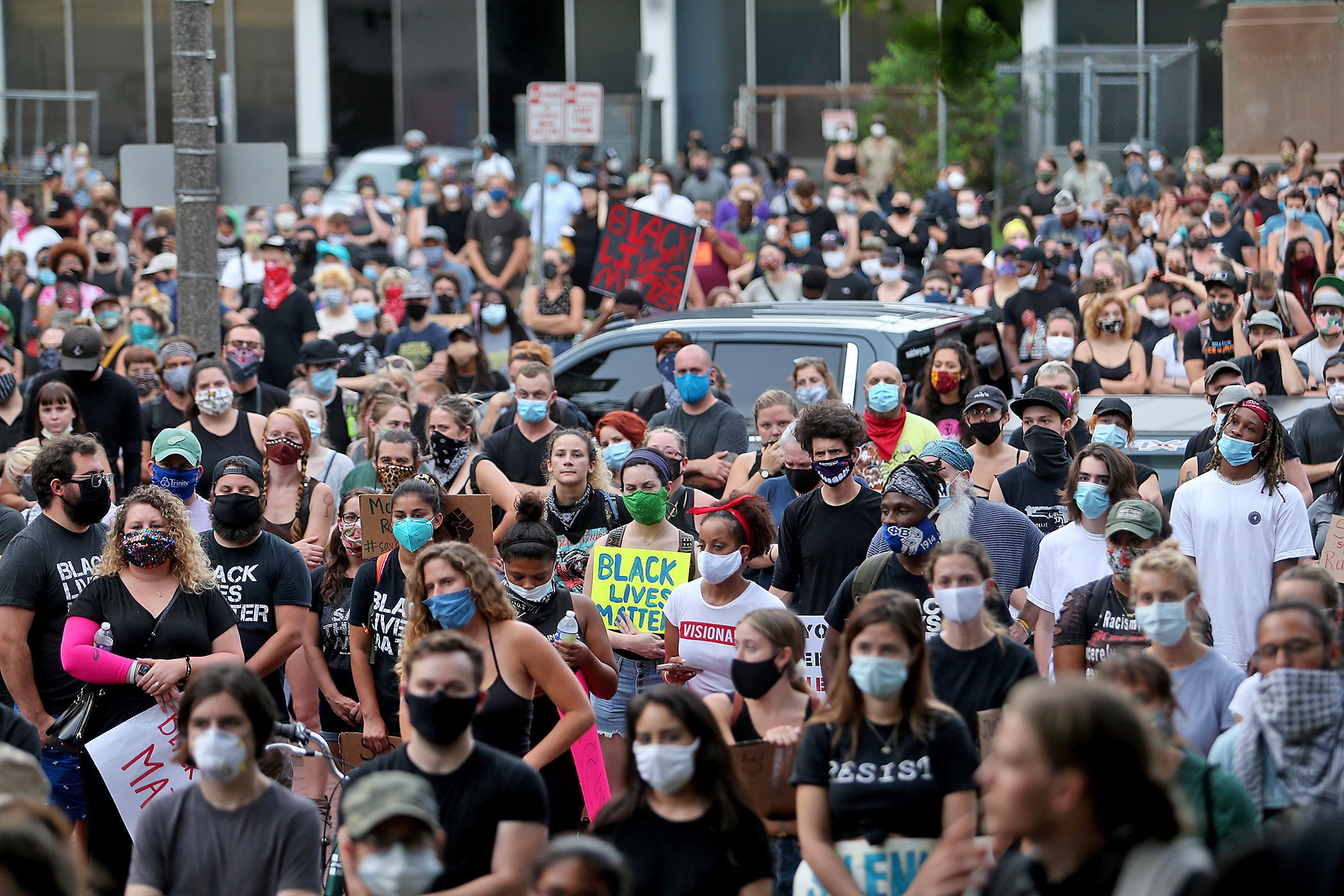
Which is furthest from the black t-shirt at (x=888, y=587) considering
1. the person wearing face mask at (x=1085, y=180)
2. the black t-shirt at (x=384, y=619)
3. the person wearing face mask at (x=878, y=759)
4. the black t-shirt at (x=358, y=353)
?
the person wearing face mask at (x=1085, y=180)

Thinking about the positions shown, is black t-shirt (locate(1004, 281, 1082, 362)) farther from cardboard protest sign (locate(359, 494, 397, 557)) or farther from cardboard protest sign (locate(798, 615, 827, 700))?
cardboard protest sign (locate(359, 494, 397, 557))

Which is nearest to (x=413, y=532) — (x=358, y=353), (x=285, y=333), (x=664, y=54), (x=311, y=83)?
(x=358, y=353)

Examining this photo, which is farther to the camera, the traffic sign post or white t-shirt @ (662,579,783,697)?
the traffic sign post

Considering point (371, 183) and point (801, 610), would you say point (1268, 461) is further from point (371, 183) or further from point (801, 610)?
point (371, 183)

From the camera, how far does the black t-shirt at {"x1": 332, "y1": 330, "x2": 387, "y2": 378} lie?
42.9 ft

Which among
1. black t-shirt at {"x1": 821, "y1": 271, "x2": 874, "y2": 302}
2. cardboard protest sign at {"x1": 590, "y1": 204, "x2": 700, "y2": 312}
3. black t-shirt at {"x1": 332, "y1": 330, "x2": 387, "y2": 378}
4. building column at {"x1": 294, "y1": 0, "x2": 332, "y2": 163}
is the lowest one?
black t-shirt at {"x1": 332, "y1": 330, "x2": 387, "y2": 378}

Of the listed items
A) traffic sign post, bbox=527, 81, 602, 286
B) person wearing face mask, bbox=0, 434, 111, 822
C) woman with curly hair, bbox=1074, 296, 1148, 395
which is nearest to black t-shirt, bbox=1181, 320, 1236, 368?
woman with curly hair, bbox=1074, 296, 1148, 395

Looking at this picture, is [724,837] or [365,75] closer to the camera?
[724,837]

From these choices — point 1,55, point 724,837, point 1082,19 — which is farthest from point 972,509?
point 1,55

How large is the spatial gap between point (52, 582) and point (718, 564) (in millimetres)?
2722

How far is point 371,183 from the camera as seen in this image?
23391mm

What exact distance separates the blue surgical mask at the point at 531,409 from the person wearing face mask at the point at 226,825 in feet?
15.6

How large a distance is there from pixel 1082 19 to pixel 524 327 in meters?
18.5

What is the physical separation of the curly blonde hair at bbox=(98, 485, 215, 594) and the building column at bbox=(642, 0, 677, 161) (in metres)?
25.2
